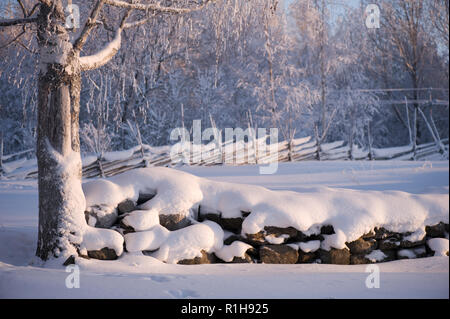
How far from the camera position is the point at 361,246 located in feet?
14.5

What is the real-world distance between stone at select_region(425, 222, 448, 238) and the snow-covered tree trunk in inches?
147

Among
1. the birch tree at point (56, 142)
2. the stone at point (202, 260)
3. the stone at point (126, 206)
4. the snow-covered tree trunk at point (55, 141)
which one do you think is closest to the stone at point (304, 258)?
the stone at point (202, 260)

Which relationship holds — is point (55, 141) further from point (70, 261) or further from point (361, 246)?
point (361, 246)

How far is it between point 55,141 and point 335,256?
3109 mm

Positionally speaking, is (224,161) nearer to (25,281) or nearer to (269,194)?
(269,194)

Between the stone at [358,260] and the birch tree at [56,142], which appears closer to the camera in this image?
the birch tree at [56,142]

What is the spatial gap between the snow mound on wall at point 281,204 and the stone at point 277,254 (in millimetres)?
231

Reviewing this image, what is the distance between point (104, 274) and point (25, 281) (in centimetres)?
60

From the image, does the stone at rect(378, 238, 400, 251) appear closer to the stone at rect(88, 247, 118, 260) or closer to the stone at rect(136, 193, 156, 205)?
the stone at rect(136, 193, 156, 205)

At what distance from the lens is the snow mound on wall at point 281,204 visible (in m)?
4.33

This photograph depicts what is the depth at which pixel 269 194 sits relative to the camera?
457 centimetres

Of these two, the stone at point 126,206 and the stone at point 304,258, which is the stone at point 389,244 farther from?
the stone at point 126,206
